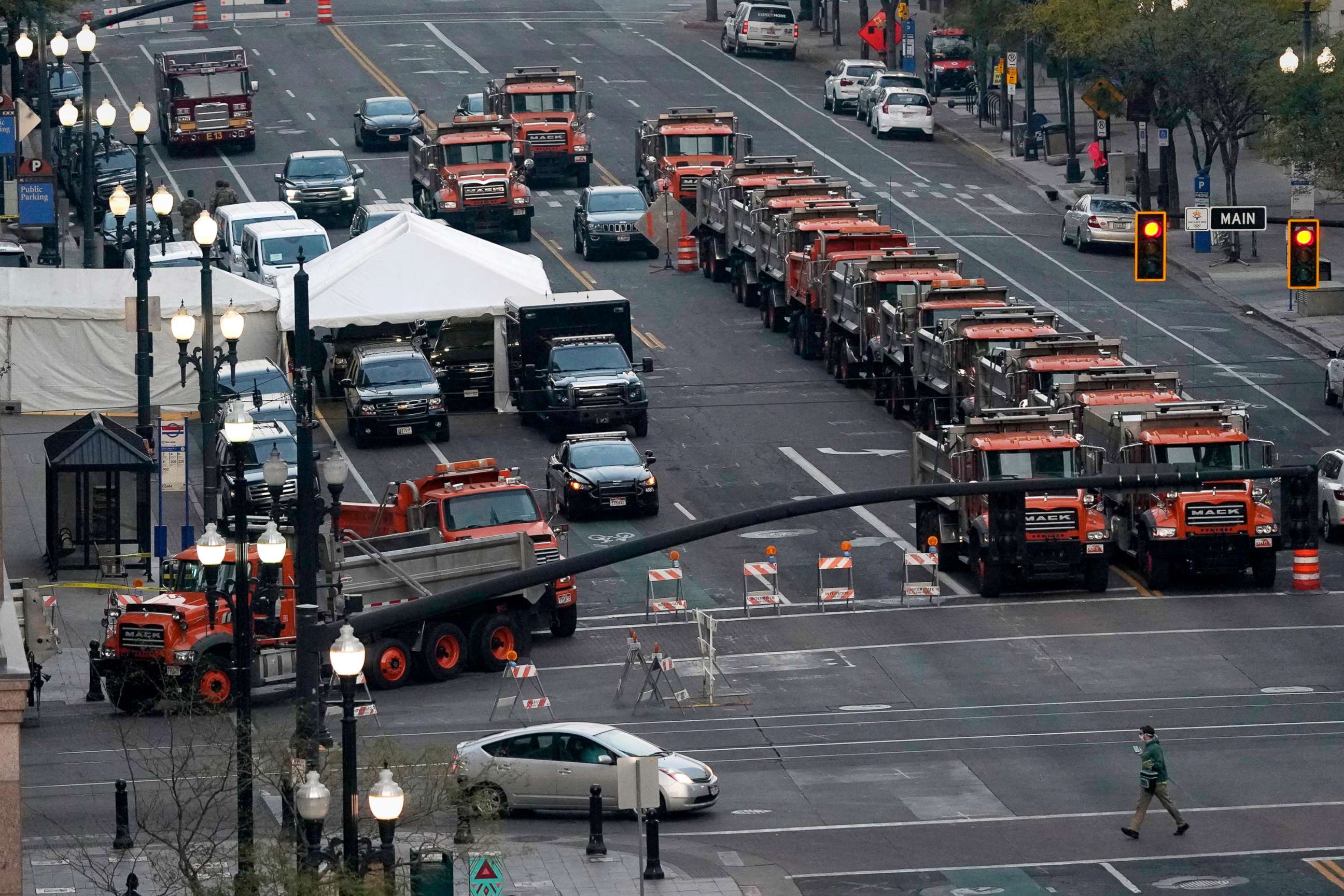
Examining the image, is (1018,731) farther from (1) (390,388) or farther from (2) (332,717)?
(1) (390,388)

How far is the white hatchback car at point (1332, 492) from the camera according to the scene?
45.2 m

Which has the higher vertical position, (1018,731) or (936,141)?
(936,141)

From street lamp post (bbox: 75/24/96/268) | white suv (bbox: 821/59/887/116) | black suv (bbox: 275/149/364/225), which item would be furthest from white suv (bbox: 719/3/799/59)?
street lamp post (bbox: 75/24/96/268)

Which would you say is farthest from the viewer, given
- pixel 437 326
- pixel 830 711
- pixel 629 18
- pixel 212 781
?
pixel 629 18

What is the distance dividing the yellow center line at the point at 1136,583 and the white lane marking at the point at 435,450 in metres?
13.5

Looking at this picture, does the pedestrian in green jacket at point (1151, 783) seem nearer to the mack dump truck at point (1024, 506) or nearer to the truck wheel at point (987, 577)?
the mack dump truck at point (1024, 506)

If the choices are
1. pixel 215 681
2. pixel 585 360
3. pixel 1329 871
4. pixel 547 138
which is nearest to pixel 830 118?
pixel 547 138

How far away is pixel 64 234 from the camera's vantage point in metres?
70.9

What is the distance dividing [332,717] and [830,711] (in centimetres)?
702

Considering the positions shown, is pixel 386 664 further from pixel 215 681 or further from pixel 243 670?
pixel 243 670

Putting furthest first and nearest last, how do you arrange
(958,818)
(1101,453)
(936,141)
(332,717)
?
(936,141), (1101,453), (332,717), (958,818)

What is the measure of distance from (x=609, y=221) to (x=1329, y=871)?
40.0m

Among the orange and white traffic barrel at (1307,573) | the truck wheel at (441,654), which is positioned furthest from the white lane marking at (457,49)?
the truck wheel at (441,654)

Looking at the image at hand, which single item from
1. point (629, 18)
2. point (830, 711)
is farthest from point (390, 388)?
point (629, 18)
